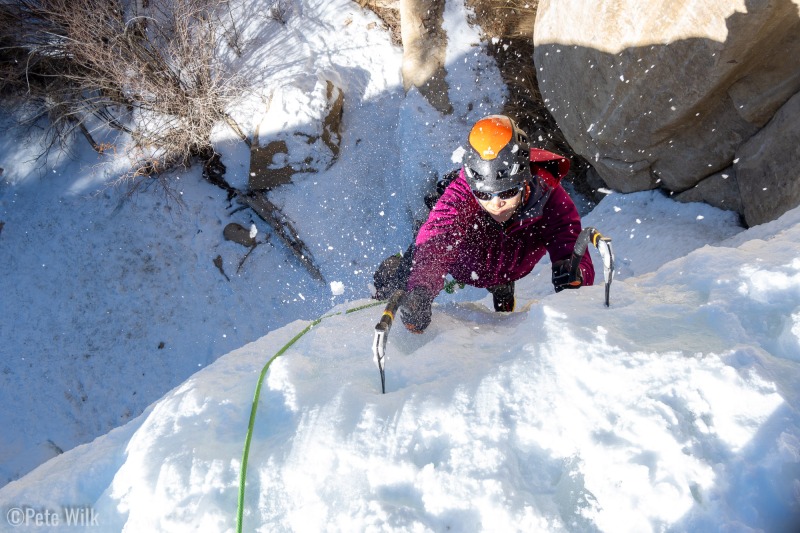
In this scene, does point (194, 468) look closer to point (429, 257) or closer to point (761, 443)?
point (429, 257)

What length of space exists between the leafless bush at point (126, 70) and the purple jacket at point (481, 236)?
166 inches

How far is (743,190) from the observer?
2.98 meters

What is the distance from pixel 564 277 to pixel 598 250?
19cm

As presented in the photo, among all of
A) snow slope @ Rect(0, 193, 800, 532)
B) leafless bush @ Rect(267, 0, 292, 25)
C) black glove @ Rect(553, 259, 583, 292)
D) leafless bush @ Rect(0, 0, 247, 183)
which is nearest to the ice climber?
black glove @ Rect(553, 259, 583, 292)

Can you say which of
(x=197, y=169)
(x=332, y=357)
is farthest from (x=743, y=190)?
(x=197, y=169)

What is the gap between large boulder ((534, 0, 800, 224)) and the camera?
2549mm

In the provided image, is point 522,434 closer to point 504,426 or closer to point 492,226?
point 504,426

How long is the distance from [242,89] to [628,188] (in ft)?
13.6

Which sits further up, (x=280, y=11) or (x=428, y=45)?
(x=280, y=11)

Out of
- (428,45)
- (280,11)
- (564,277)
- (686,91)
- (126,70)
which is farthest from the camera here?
(280,11)

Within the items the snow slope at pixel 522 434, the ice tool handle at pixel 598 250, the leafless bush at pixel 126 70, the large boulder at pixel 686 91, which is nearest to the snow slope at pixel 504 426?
the snow slope at pixel 522 434

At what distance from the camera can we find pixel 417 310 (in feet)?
6.26

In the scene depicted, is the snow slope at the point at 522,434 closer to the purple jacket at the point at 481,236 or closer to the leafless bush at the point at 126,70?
the purple jacket at the point at 481,236

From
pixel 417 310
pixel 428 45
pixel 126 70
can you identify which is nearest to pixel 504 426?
pixel 417 310
